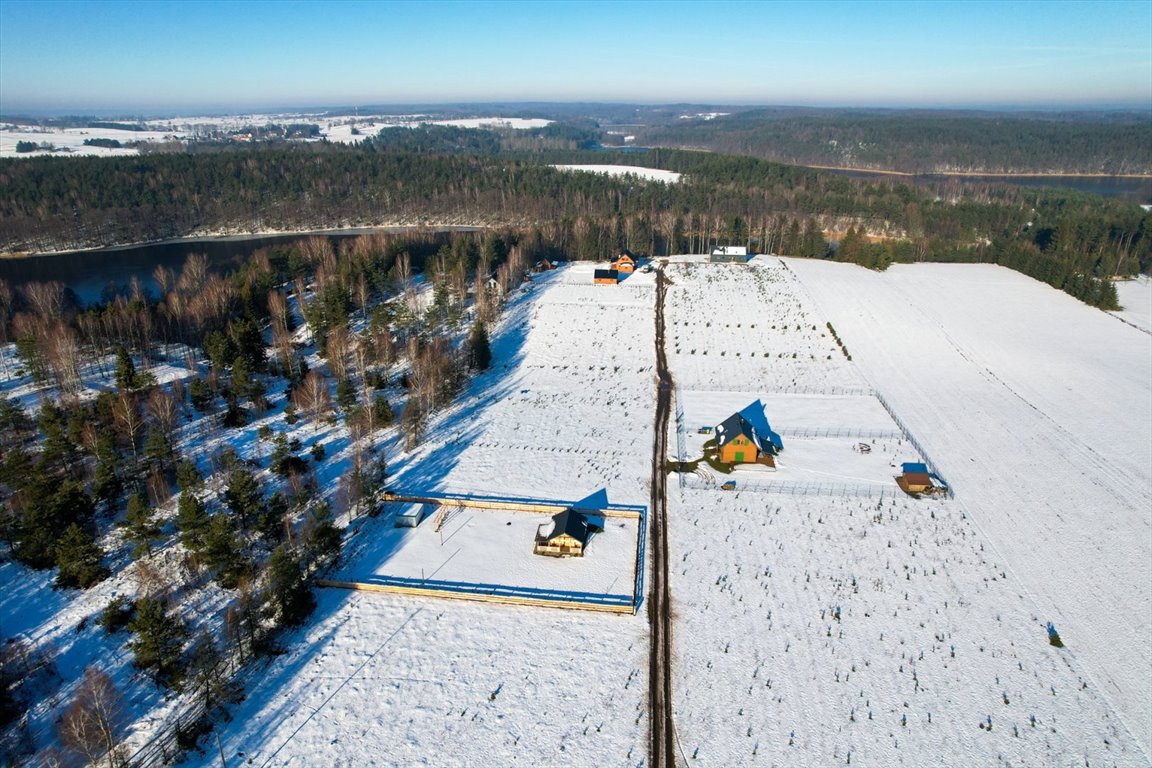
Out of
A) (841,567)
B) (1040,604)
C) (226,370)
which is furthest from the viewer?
(226,370)

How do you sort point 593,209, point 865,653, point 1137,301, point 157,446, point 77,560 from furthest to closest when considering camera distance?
1. point 593,209
2. point 1137,301
3. point 157,446
4. point 77,560
5. point 865,653

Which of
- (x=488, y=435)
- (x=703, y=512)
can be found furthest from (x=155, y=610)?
(x=703, y=512)

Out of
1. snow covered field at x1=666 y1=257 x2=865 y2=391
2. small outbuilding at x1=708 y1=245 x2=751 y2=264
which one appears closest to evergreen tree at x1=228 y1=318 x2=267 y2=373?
snow covered field at x1=666 y1=257 x2=865 y2=391

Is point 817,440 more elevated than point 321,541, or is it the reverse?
point 321,541

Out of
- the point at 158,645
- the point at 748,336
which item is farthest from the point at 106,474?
the point at 748,336

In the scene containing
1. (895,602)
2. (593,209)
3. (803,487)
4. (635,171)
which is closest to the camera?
(895,602)

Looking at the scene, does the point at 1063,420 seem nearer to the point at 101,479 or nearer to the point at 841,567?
the point at 841,567

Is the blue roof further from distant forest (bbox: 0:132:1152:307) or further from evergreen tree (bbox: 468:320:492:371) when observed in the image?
distant forest (bbox: 0:132:1152:307)

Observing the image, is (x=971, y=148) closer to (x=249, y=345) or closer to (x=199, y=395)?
(x=249, y=345)
